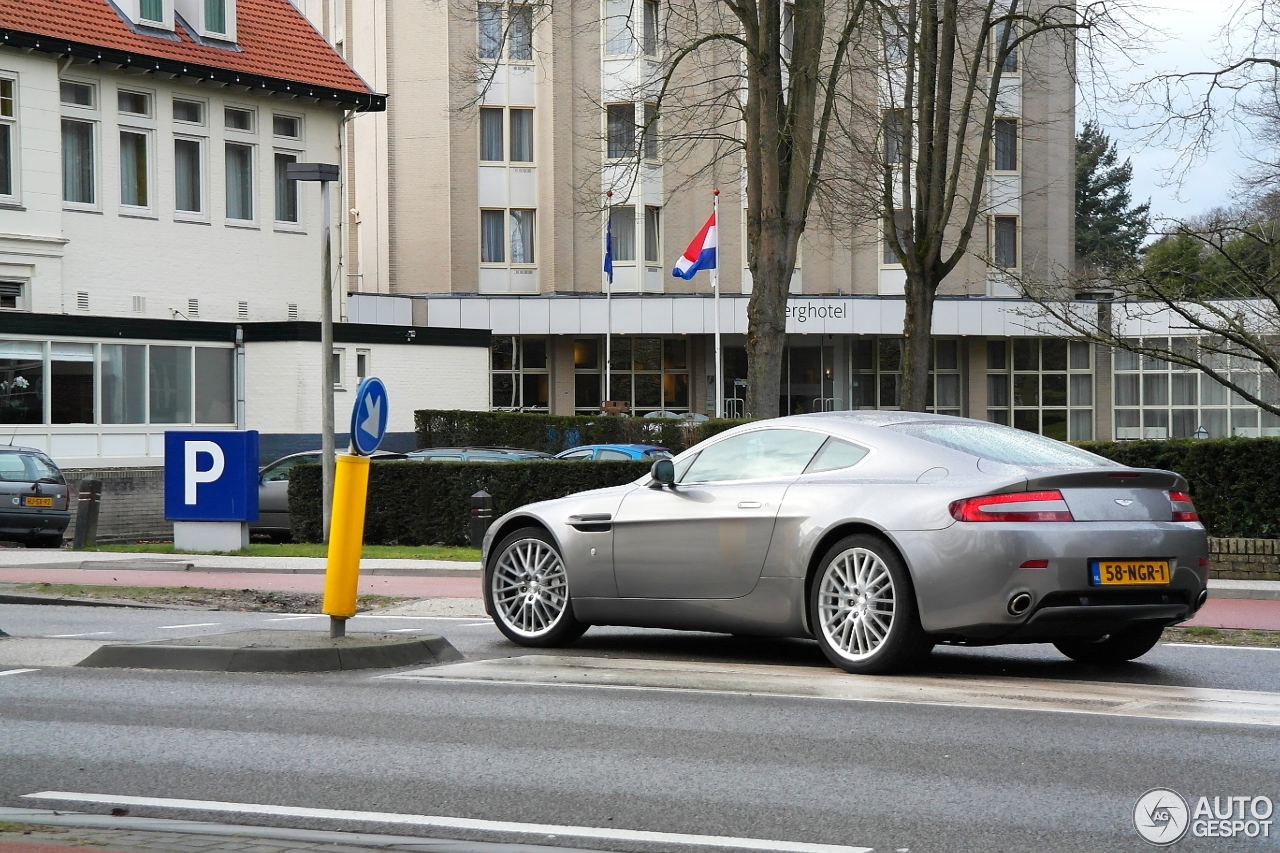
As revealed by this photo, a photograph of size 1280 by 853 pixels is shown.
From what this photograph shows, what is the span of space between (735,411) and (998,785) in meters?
44.0

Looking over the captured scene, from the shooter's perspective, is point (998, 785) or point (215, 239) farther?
point (215, 239)

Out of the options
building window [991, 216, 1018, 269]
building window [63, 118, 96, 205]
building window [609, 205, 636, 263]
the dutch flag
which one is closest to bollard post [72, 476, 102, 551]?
building window [63, 118, 96, 205]

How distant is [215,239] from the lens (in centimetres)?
3509

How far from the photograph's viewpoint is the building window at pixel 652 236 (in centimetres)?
4912

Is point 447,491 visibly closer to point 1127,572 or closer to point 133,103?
point 1127,572

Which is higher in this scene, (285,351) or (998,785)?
(285,351)

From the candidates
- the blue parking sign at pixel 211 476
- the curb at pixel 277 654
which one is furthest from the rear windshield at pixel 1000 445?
the blue parking sign at pixel 211 476

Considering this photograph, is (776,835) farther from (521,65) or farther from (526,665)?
(521,65)

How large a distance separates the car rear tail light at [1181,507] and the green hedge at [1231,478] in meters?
9.25

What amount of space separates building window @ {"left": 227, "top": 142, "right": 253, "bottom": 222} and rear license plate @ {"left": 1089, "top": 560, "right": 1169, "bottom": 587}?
30.0 m

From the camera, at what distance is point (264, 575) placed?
19.1 metres

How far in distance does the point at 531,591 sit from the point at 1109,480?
3883 millimetres

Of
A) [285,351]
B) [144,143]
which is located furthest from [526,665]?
[144,143]

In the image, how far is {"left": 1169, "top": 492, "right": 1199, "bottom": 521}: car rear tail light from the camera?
884 cm
